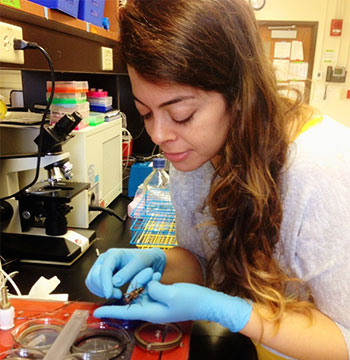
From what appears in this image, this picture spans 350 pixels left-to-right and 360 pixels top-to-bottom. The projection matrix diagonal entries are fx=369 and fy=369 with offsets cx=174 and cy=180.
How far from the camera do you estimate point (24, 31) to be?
1062mm

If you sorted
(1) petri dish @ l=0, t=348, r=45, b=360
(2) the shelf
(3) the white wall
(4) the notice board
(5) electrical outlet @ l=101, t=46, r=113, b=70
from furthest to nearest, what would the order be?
1. (4) the notice board
2. (3) the white wall
3. (5) electrical outlet @ l=101, t=46, r=113, b=70
4. (2) the shelf
5. (1) petri dish @ l=0, t=348, r=45, b=360

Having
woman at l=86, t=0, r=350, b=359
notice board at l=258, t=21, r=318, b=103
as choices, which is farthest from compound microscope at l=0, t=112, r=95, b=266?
notice board at l=258, t=21, r=318, b=103

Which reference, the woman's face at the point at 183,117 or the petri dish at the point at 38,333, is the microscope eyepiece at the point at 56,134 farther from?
the petri dish at the point at 38,333

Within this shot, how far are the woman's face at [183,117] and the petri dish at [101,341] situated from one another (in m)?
0.36

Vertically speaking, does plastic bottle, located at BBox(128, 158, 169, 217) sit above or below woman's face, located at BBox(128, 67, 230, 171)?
below

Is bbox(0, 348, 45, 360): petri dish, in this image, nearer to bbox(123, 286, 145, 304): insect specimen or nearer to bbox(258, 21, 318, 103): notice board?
bbox(123, 286, 145, 304): insect specimen

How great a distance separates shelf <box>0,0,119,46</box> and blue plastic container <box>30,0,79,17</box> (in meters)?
0.01

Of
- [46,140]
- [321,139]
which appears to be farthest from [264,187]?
[46,140]

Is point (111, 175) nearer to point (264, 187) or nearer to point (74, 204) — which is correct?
point (74, 204)

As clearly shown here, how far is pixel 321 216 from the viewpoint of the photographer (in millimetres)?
668

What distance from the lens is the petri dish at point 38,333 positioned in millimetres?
638

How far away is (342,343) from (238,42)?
584 millimetres

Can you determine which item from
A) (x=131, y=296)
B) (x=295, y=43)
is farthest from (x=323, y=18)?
(x=131, y=296)

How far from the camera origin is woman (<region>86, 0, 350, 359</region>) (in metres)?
0.65
